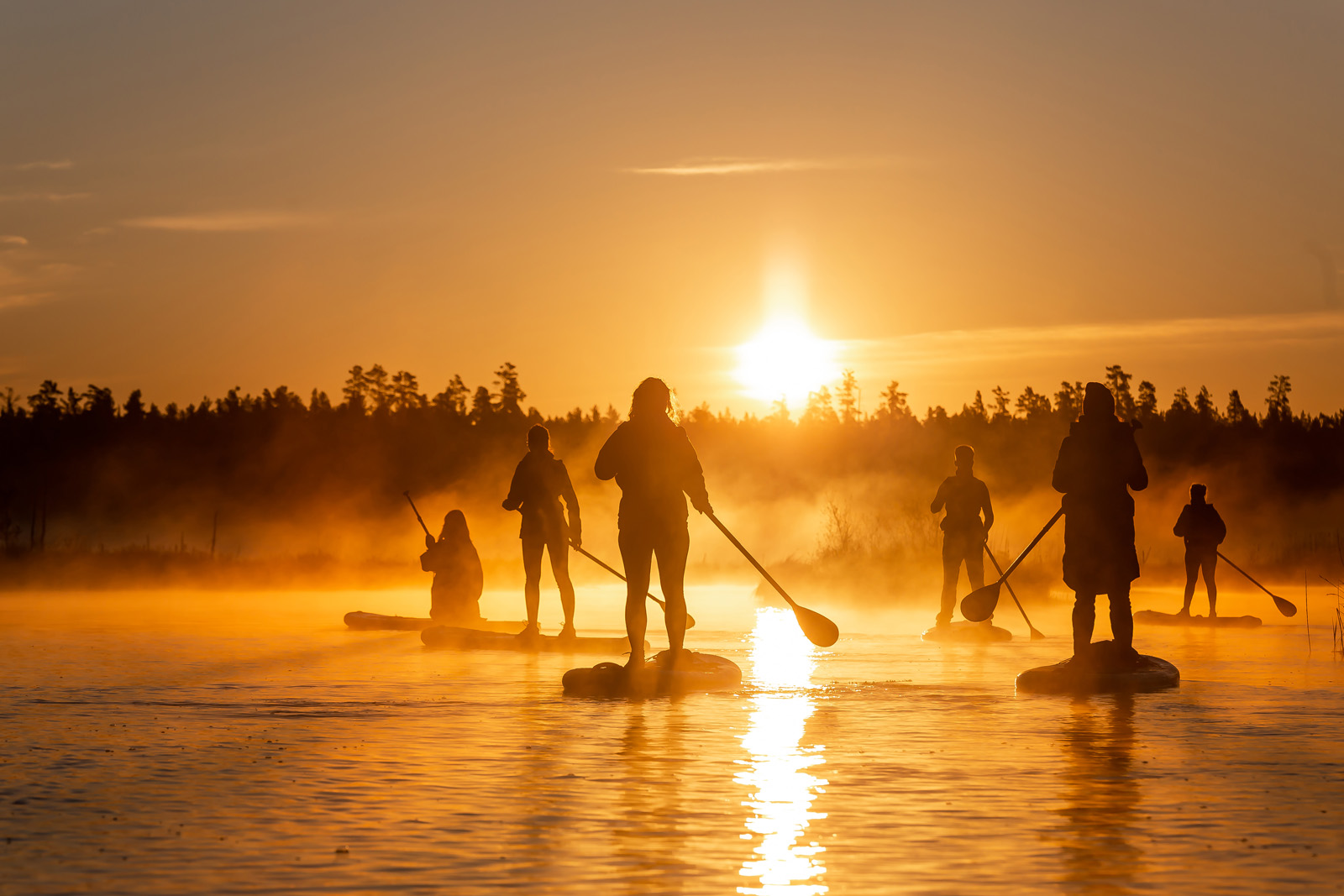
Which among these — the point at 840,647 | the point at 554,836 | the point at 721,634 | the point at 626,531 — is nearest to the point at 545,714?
the point at 626,531

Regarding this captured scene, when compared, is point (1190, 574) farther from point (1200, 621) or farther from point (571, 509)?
point (571, 509)

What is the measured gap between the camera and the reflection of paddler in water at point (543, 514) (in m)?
16.3

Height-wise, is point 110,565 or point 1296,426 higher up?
point 1296,426

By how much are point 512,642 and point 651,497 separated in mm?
5174

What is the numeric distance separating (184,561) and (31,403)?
63829mm

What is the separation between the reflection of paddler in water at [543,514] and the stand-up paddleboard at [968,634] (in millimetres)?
4740

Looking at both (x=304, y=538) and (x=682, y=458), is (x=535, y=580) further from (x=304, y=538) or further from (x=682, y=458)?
(x=304, y=538)

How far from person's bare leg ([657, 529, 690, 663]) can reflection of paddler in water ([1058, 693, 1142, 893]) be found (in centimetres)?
339

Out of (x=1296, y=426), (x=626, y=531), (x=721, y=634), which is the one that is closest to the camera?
(x=626, y=531)

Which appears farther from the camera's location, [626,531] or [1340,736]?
[626,531]

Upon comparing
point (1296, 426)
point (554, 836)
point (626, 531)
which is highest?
point (1296, 426)

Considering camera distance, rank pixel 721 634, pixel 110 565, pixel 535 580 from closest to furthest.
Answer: pixel 535 580 → pixel 721 634 → pixel 110 565

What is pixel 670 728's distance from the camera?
31.6 ft

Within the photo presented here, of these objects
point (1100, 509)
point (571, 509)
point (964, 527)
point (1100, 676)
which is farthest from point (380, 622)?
point (1100, 676)
